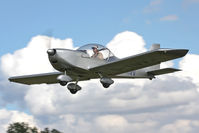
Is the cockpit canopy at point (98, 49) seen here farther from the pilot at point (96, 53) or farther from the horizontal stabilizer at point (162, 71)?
the horizontal stabilizer at point (162, 71)

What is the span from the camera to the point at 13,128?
4547 centimetres

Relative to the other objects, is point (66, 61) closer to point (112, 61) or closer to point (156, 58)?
point (112, 61)

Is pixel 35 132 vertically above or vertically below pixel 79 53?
above

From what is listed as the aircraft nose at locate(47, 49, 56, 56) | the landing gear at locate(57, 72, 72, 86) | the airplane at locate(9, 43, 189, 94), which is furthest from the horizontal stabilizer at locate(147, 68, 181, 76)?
the aircraft nose at locate(47, 49, 56, 56)

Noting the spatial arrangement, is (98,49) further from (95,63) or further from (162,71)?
(162,71)

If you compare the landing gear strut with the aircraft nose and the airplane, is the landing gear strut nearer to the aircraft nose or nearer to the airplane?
the airplane

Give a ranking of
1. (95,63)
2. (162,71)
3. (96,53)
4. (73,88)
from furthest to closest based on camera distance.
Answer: (162,71) < (73,88) < (96,53) < (95,63)

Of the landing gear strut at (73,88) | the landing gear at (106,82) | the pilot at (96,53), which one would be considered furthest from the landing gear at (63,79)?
the pilot at (96,53)

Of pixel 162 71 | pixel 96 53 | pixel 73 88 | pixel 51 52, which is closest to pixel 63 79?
pixel 51 52

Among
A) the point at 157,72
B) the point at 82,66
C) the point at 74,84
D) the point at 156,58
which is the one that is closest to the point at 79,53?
the point at 82,66

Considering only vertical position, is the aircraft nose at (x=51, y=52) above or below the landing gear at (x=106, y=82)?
above

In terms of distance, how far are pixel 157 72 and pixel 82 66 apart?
4867 mm

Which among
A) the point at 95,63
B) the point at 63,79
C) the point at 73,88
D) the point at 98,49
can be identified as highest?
the point at 98,49

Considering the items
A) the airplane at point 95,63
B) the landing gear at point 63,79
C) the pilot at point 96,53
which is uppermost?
the pilot at point 96,53
